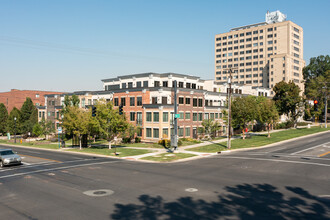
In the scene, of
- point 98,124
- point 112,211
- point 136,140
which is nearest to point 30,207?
point 112,211

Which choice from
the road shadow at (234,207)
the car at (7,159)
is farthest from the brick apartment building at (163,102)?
the road shadow at (234,207)

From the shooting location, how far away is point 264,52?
13750cm

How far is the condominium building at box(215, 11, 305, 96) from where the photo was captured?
415ft

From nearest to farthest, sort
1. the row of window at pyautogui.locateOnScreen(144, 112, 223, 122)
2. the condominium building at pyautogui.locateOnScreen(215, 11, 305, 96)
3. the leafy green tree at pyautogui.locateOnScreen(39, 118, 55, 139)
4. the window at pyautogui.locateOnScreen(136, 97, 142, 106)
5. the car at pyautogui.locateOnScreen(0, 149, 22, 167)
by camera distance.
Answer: the car at pyautogui.locateOnScreen(0, 149, 22, 167) < the row of window at pyautogui.locateOnScreen(144, 112, 223, 122) < the window at pyautogui.locateOnScreen(136, 97, 142, 106) < the leafy green tree at pyautogui.locateOnScreen(39, 118, 55, 139) < the condominium building at pyautogui.locateOnScreen(215, 11, 305, 96)

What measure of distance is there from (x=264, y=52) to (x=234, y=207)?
5343 inches

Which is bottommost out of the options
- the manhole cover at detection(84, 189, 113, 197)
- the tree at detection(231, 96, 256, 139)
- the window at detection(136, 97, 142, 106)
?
the manhole cover at detection(84, 189, 113, 197)

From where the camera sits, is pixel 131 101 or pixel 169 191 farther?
pixel 131 101

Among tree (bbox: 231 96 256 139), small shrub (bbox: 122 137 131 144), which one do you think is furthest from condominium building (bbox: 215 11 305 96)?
small shrub (bbox: 122 137 131 144)

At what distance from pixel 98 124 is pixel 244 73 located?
116m

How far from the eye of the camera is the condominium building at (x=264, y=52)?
126625 mm

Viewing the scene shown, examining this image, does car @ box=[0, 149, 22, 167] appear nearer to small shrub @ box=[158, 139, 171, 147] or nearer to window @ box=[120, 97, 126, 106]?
small shrub @ box=[158, 139, 171, 147]

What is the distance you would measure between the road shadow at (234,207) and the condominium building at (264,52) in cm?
11436

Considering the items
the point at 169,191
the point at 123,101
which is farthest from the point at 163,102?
the point at 169,191

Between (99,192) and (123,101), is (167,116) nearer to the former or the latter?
(123,101)
